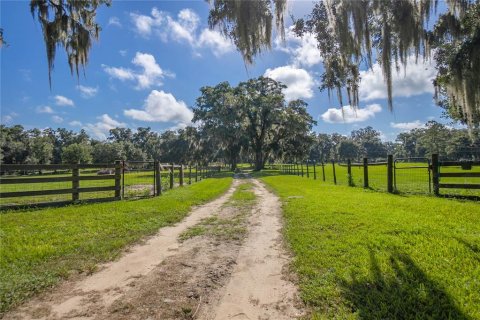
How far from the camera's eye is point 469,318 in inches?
98.3

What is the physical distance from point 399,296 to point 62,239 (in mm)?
5357

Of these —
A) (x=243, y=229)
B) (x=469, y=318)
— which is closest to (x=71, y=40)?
(x=243, y=229)

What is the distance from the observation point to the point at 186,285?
3445 mm

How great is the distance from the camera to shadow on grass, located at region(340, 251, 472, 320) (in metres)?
2.62

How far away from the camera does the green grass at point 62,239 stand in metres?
3.58

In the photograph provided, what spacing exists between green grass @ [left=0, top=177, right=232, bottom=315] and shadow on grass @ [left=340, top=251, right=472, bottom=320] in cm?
343

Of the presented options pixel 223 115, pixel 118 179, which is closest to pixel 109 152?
pixel 223 115

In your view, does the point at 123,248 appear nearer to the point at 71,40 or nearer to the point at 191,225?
the point at 191,225

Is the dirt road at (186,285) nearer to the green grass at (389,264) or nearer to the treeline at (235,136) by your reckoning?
the green grass at (389,264)

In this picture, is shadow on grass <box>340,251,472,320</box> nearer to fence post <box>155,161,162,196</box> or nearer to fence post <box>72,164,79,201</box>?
fence post <box>72,164,79,201</box>

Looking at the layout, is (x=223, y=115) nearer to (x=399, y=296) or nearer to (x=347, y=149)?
(x=399, y=296)

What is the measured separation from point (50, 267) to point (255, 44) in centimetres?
619

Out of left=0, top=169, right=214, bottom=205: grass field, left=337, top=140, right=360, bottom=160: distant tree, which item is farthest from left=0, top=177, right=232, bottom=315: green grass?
left=337, top=140, right=360, bottom=160: distant tree

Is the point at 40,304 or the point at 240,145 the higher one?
the point at 240,145
